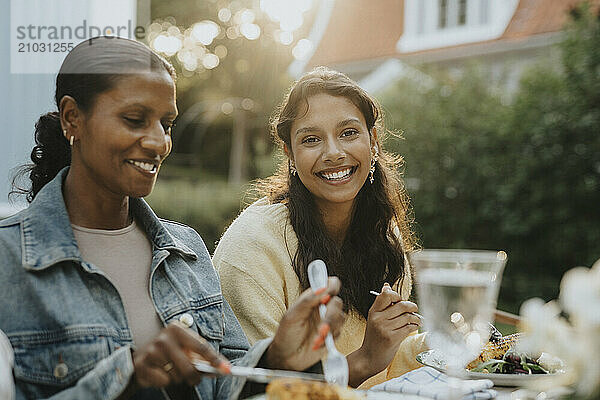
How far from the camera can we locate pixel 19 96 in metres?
2.55

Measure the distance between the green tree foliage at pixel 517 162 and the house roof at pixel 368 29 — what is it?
2340 mm

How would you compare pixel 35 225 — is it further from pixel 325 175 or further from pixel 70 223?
pixel 325 175

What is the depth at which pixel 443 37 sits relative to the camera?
9453mm

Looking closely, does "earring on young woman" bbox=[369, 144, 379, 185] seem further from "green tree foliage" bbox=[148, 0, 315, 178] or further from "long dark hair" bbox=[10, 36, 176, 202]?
"green tree foliage" bbox=[148, 0, 315, 178]

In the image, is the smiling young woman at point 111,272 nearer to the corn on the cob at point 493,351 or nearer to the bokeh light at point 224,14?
the corn on the cob at point 493,351

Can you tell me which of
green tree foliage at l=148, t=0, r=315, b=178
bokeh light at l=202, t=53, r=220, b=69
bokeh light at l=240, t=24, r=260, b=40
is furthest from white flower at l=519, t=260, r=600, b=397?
bokeh light at l=202, t=53, r=220, b=69

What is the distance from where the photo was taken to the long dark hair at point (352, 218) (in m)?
2.36

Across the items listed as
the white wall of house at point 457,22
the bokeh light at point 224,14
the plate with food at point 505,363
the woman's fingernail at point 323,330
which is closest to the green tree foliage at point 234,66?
the bokeh light at point 224,14

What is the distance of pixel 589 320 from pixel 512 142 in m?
5.82

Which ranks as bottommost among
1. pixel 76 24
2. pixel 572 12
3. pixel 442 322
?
pixel 442 322

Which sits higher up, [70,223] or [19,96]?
[19,96]

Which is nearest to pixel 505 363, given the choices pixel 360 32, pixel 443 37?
pixel 443 37

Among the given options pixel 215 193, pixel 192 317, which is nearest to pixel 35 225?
pixel 192 317

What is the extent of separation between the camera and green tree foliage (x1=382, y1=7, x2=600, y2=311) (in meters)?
5.82
